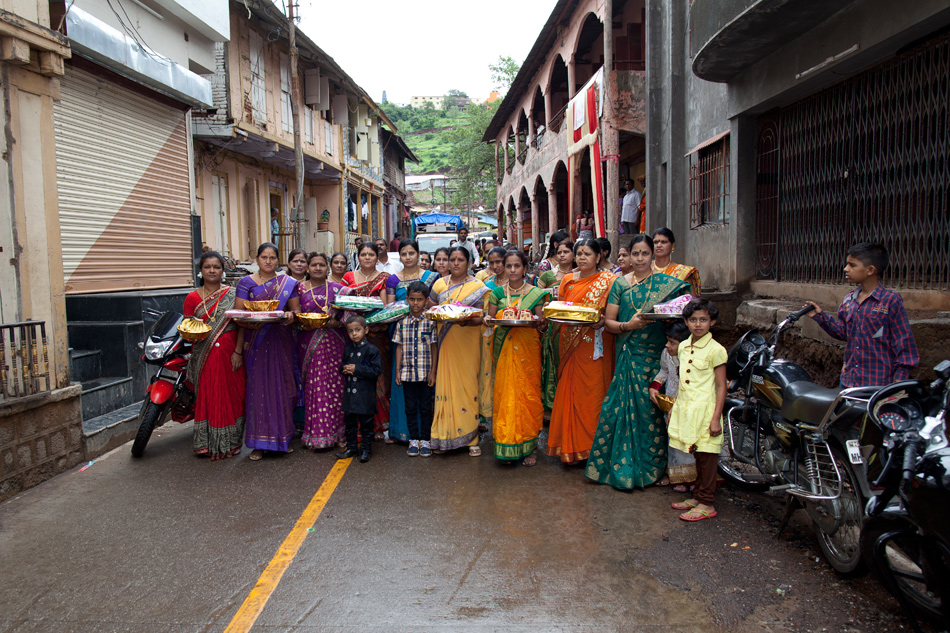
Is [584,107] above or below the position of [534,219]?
above

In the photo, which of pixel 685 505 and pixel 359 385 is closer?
pixel 685 505

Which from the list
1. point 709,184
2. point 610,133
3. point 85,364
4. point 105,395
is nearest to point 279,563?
point 105,395

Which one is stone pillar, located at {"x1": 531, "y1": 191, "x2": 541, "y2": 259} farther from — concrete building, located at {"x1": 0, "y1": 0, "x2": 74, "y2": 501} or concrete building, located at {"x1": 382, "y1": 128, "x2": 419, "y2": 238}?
concrete building, located at {"x1": 0, "y1": 0, "x2": 74, "y2": 501}

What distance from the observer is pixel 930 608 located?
250 cm

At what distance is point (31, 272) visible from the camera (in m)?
4.79

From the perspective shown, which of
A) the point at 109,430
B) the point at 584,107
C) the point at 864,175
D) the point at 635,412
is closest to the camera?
the point at 635,412

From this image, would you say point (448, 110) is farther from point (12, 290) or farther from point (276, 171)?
point (12, 290)

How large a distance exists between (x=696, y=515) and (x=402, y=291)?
3.06m

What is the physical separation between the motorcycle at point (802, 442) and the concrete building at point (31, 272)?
5065 millimetres

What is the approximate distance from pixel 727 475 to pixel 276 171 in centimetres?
1593

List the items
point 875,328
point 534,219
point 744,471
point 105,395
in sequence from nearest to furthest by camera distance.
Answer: point 875,328 → point 744,471 → point 105,395 → point 534,219

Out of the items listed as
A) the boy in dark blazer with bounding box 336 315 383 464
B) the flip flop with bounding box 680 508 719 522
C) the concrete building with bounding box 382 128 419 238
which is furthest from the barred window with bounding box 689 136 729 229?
the concrete building with bounding box 382 128 419 238

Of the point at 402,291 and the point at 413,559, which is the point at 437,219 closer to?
the point at 402,291

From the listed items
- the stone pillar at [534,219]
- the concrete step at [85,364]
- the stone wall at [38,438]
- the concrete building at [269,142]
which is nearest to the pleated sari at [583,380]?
the stone wall at [38,438]
